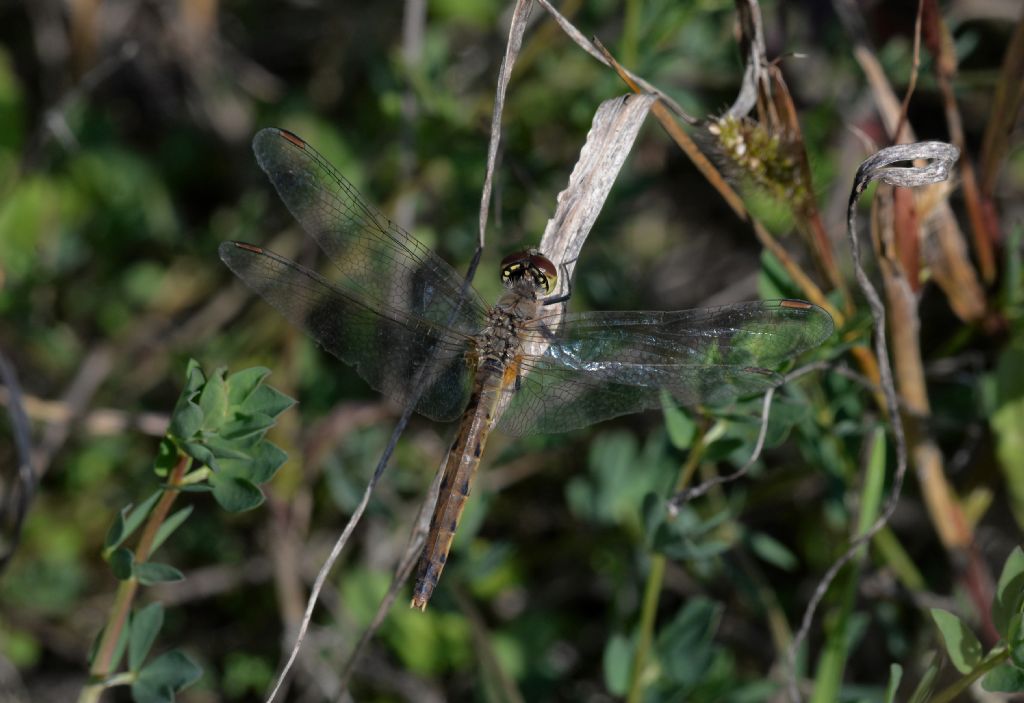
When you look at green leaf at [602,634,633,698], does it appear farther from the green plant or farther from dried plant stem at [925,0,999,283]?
dried plant stem at [925,0,999,283]

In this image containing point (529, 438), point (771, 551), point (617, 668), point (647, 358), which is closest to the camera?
point (647, 358)

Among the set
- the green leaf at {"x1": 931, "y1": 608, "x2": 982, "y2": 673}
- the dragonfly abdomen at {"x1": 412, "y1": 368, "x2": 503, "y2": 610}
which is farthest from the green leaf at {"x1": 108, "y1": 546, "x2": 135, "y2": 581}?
the green leaf at {"x1": 931, "y1": 608, "x2": 982, "y2": 673}

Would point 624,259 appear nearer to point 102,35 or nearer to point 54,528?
point 54,528

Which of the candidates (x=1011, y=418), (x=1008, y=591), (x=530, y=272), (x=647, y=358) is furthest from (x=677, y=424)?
(x=1011, y=418)

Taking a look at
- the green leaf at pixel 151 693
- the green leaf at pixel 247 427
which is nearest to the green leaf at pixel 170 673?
the green leaf at pixel 151 693

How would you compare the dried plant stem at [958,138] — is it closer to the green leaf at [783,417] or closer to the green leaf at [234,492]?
the green leaf at [783,417]

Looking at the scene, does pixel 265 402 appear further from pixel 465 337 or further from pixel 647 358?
pixel 647 358
